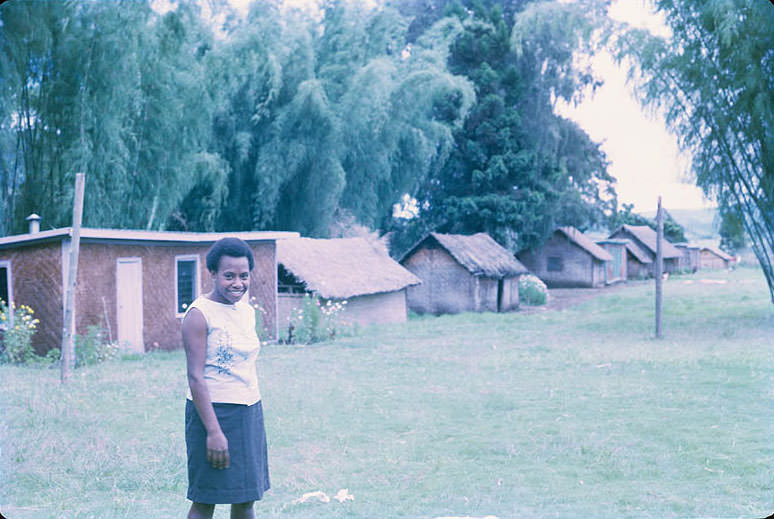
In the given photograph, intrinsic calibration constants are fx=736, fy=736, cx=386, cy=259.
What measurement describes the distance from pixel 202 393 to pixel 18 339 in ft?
35.0

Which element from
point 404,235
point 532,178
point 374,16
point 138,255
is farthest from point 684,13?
point 404,235

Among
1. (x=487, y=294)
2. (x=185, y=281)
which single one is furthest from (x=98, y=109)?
(x=487, y=294)

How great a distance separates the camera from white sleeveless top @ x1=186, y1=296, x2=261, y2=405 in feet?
11.2

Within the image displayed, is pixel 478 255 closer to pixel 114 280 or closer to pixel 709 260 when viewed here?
pixel 114 280

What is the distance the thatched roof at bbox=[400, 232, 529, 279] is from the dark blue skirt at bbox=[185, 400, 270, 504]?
2127 centimetres

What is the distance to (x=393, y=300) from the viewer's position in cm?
2216

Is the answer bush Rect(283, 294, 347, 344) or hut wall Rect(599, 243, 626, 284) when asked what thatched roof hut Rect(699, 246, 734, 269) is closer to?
hut wall Rect(599, 243, 626, 284)

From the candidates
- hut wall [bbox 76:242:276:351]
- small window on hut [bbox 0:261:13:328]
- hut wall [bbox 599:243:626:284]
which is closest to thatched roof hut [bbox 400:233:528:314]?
hut wall [bbox 76:242:276:351]

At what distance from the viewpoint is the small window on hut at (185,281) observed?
15203 mm

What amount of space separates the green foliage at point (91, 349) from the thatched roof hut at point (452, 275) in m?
13.8

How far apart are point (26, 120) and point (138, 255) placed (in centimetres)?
319

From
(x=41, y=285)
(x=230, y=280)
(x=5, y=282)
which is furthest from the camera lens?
(x=5, y=282)

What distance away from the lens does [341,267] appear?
66.5 ft

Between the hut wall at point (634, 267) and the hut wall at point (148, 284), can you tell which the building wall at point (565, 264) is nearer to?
the hut wall at point (634, 267)
